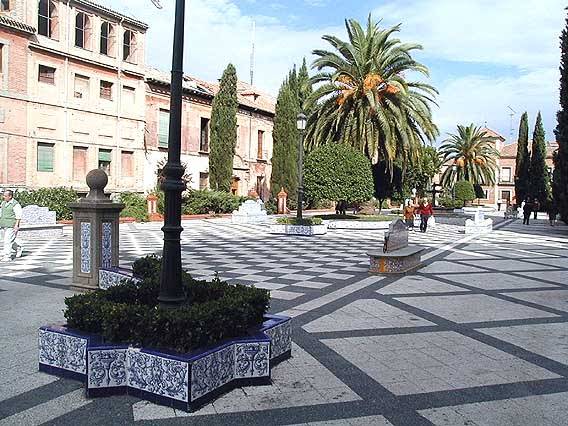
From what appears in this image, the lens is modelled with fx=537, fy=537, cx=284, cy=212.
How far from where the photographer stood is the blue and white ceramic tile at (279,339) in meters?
4.58

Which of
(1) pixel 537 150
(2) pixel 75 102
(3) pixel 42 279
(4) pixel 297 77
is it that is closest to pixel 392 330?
(3) pixel 42 279

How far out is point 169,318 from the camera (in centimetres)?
379

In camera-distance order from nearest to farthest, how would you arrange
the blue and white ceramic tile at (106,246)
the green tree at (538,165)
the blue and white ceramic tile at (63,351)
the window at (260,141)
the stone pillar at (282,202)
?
the blue and white ceramic tile at (63,351)
the blue and white ceramic tile at (106,246)
the stone pillar at (282,202)
the green tree at (538,165)
the window at (260,141)

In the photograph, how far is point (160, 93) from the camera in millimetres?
32312

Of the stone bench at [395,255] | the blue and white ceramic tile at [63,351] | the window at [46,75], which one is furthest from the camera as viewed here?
the window at [46,75]

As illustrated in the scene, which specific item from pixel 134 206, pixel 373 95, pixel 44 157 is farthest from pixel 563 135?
pixel 44 157

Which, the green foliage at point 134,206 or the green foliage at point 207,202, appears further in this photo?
the green foliage at point 207,202

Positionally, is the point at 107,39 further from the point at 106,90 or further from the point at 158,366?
the point at 158,366

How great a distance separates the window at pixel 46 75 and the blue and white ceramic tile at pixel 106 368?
24.7 metres

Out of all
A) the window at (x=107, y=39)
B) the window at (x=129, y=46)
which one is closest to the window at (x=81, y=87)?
the window at (x=107, y=39)

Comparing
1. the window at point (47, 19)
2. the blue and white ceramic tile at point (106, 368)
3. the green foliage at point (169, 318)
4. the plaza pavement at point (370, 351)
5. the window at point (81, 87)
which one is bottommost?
the plaza pavement at point (370, 351)

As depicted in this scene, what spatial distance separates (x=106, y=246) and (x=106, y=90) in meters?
23.6

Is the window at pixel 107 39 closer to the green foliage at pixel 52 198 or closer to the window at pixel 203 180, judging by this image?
the green foliage at pixel 52 198

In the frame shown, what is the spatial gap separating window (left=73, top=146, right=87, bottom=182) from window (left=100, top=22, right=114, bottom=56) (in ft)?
18.1
